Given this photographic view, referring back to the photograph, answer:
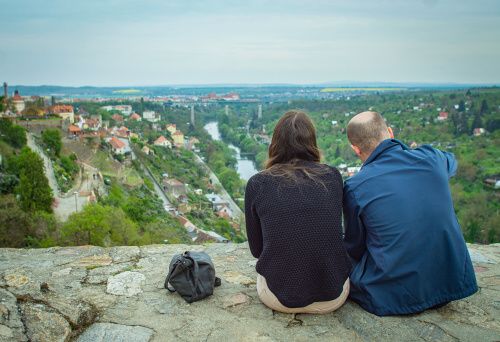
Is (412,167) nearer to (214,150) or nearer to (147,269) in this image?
(147,269)

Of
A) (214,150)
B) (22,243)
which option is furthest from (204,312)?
(214,150)

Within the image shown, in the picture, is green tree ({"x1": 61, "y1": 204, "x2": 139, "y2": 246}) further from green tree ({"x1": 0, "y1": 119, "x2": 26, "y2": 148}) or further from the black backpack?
green tree ({"x1": 0, "y1": 119, "x2": 26, "y2": 148})

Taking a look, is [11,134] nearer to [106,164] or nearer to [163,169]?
[106,164]

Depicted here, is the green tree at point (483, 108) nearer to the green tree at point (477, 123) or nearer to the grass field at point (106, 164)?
the green tree at point (477, 123)

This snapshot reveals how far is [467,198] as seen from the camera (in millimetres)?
30672

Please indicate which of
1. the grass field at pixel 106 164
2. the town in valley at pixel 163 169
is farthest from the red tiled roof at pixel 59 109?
the grass field at pixel 106 164

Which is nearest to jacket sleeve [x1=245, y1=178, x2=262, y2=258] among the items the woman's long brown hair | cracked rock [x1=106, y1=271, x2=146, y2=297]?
the woman's long brown hair

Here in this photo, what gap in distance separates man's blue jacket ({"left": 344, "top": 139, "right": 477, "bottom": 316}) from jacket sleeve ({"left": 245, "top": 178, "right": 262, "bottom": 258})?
1.53 feet

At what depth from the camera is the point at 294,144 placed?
218 cm

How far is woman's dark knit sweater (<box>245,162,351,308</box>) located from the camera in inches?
81.3

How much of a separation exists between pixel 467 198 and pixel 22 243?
28688 millimetres

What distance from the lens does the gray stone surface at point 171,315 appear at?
6.80ft

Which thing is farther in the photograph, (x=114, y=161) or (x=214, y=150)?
(x=214, y=150)

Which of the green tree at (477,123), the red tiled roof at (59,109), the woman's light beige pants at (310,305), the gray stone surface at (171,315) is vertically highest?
the woman's light beige pants at (310,305)
